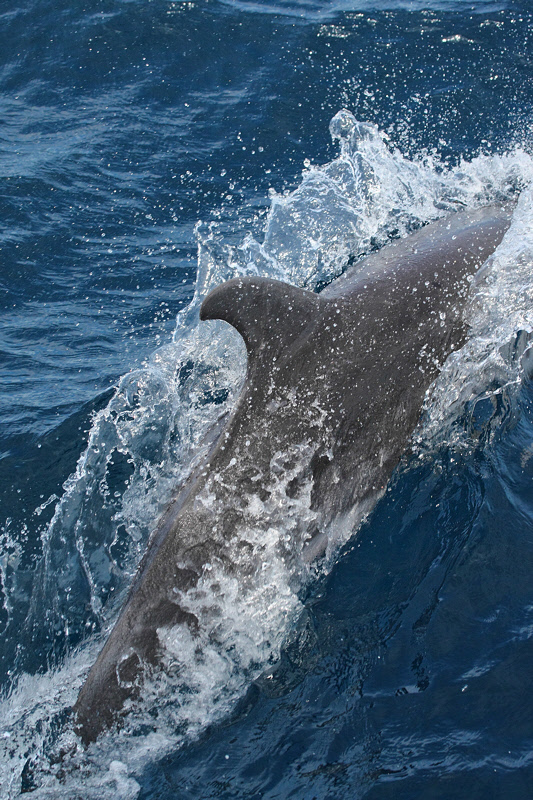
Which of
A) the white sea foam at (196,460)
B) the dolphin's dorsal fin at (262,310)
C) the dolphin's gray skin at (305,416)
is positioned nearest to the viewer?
the white sea foam at (196,460)

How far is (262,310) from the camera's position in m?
5.54

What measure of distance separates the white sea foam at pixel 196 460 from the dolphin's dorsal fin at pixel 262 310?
1043 millimetres

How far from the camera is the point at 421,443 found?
21.4ft

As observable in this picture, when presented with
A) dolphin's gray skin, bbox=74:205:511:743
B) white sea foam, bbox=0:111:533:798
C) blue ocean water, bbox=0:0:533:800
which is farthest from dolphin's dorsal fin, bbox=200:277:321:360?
blue ocean water, bbox=0:0:533:800

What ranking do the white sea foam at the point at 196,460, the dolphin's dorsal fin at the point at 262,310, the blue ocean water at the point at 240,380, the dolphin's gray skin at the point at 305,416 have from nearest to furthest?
the blue ocean water at the point at 240,380, the white sea foam at the point at 196,460, the dolphin's gray skin at the point at 305,416, the dolphin's dorsal fin at the point at 262,310

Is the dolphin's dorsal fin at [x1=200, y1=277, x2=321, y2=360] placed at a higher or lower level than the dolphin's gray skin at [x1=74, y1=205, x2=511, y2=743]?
higher

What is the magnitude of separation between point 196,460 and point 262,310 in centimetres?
133

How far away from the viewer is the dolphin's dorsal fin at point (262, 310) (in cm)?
541

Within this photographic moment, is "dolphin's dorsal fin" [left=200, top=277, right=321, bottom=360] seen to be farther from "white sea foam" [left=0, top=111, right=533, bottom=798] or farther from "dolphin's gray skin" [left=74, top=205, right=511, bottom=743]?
"white sea foam" [left=0, top=111, right=533, bottom=798]

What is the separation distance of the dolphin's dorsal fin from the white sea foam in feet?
3.42

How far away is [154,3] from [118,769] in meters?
14.6

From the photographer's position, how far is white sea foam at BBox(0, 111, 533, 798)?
4.98 metres

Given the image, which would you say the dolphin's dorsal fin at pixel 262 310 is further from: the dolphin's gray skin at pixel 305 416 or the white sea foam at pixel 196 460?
the white sea foam at pixel 196 460

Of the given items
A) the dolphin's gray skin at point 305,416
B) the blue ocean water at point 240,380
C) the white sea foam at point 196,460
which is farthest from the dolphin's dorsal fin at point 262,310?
the blue ocean water at point 240,380
